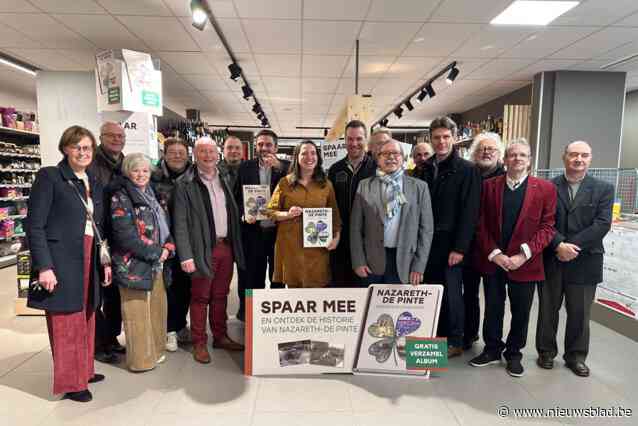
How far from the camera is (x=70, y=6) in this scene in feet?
12.1

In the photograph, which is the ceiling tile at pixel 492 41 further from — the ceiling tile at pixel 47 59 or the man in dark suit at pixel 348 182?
the ceiling tile at pixel 47 59

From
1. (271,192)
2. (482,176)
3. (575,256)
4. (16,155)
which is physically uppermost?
(16,155)

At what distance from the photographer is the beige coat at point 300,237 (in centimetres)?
256

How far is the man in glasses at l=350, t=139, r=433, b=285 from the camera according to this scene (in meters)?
2.40

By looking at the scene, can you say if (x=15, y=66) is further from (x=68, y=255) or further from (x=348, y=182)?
(x=348, y=182)

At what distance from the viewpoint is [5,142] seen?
6105 millimetres

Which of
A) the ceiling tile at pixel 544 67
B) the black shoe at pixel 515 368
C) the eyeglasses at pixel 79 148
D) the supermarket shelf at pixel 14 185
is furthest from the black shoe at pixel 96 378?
the ceiling tile at pixel 544 67

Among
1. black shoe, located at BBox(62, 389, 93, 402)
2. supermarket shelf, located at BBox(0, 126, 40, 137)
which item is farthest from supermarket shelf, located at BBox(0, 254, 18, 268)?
black shoe, located at BBox(62, 389, 93, 402)

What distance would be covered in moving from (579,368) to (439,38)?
12.1 feet

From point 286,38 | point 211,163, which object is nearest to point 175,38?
point 286,38

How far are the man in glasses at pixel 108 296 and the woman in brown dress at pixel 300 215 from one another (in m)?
1.24

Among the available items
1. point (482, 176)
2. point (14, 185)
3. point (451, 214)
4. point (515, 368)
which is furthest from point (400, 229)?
point (14, 185)

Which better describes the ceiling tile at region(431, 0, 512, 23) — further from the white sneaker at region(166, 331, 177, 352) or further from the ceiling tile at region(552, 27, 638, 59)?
the white sneaker at region(166, 331, 177, 352)

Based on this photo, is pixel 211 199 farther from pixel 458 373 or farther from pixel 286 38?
pixel 286 38
